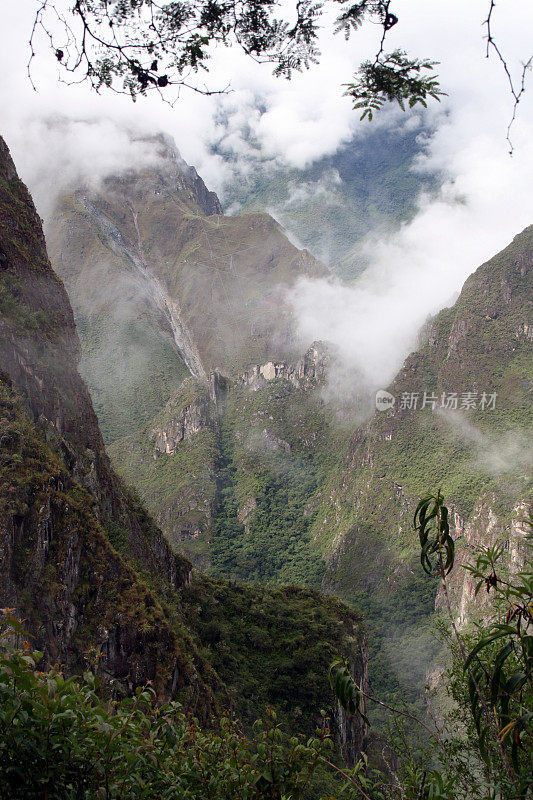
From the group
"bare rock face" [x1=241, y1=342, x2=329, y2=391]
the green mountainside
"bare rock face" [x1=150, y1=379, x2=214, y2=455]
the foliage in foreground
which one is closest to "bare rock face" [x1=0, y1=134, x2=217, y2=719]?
the foliage in foreground

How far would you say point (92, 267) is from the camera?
489 ft

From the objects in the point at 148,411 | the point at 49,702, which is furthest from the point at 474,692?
the point at 148,411

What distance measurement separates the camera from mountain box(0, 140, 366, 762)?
54.3 ft

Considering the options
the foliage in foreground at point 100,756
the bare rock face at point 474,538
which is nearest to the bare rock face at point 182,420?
the bare rock face at point 474,538

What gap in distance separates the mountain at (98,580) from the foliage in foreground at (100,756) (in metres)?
7.16

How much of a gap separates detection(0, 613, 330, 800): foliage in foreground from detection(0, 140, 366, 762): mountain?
716cm

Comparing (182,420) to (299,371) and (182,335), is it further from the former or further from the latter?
(182,335)

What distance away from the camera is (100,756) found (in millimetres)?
3465

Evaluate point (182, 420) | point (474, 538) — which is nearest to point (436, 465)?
point (474, 538)

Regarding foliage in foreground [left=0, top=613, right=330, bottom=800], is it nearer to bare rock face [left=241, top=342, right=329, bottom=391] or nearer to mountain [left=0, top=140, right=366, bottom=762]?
mountain [left=0, top=140, right=366, bottom=762]

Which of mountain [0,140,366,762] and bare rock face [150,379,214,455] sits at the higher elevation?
bare rock face [150,379,214,455]

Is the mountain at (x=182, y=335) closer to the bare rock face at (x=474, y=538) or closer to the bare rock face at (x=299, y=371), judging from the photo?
the bare rock face at (x=299, y=371)

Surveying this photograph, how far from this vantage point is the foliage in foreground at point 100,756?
3221mm

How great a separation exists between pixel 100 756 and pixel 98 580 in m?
15.9
